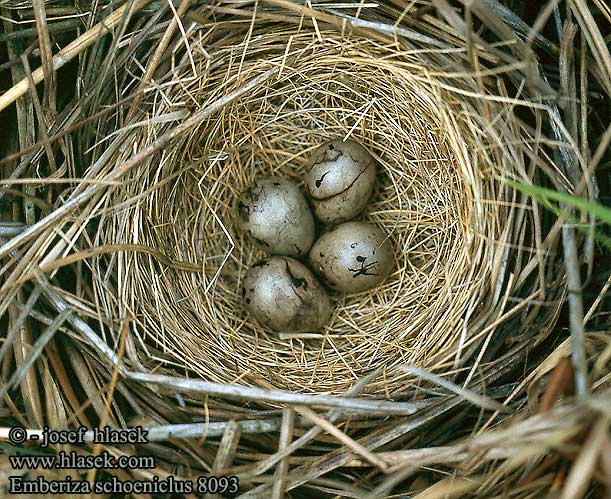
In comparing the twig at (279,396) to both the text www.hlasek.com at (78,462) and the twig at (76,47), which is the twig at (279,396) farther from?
the twig at (76,47)

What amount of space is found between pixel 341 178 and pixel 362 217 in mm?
252

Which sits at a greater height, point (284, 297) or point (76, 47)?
point (76, 47)

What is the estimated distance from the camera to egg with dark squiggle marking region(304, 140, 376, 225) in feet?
6.86

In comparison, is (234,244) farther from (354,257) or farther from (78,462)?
(78,462)

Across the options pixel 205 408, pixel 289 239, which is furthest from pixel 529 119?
pixel 205 408

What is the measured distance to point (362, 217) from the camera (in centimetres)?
230

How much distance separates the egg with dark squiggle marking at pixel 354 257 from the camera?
2.09m

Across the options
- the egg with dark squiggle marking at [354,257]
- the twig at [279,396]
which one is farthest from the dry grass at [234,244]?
the egg with dark squiggle marking at [354,257]

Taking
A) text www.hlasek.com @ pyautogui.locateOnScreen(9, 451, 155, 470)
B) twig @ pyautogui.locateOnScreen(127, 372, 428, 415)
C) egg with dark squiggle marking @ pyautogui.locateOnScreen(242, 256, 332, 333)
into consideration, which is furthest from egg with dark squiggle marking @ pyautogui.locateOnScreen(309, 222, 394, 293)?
text www.hlasek.com @ pyautogui.locateOnScreen(9, 451, 155, 470)

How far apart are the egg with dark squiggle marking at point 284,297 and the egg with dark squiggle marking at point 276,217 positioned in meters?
0.07

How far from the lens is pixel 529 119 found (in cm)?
190

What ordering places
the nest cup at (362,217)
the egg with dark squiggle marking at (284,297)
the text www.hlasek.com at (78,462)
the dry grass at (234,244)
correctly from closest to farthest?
1. the text www.hlasek.com at (78,462)
2. the dry grass at (234,244)
3. the nest cup at (362,217)
4. the egg with dark squiggle marking at (284,297)

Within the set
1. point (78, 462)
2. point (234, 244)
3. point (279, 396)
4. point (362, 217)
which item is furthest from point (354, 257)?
point (78, 462)

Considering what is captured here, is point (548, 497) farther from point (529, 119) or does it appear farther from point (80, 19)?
point (80, 19)
